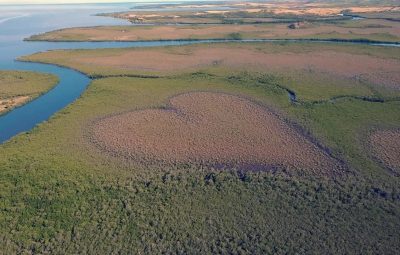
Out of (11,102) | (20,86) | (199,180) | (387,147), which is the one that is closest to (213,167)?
(199,180)

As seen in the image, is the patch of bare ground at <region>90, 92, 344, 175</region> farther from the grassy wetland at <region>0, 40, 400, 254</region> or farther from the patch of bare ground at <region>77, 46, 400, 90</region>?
the patch of bare ground at <region>77, 46, 400, 90</region>

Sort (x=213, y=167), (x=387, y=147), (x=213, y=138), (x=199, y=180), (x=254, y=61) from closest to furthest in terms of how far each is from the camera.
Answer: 1. (x=199, y=180)
2. (x=213, y=167)
3. (x=387, y=147)
4. (x=213, y=138)
5. (x=254, y=61)

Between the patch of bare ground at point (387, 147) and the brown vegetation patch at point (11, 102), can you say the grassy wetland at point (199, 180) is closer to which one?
the patch of bare ground at point (387, 147)

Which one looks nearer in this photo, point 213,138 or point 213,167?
point 213,167

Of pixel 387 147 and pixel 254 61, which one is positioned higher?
pixel 254 61

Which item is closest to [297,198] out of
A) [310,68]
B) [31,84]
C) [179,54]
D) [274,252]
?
[274,252]

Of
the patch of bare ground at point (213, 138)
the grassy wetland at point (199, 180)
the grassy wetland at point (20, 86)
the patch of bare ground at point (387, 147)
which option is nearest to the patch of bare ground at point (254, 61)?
the grassy wetland at point (199, 180)

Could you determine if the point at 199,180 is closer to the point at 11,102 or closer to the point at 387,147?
the point at 387,147
